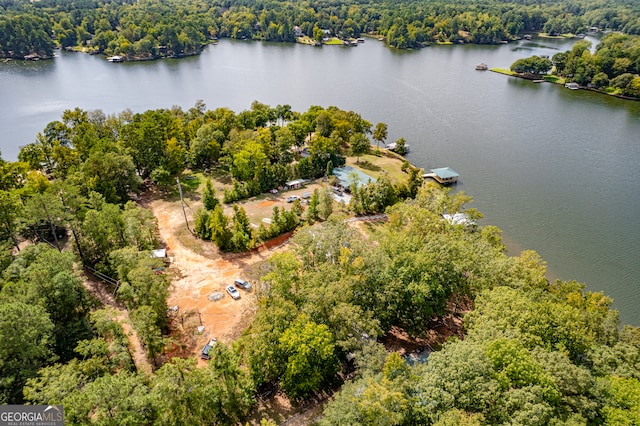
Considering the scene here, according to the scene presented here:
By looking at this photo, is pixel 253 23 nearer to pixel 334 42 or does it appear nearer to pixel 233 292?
pixel 334 42

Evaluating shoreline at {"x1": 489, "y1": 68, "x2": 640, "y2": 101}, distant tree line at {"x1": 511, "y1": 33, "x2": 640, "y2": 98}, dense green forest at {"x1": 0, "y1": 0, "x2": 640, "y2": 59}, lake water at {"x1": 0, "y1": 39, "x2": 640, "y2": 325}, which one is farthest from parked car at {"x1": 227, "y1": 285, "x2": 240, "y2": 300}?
dense green forest at {"x1": 0, "y1": 0, "x2": 640, "y2": 59}

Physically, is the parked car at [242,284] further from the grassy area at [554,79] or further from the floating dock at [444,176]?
the grassy area at [554,79]

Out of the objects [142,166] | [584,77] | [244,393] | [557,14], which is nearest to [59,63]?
[142,166]

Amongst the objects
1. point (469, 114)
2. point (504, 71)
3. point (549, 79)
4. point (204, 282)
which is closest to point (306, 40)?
point (504, 71)

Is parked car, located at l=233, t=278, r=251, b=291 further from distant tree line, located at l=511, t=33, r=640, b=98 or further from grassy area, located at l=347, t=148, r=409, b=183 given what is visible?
distant tree line, located at l=511, t=33, r=640, b=98

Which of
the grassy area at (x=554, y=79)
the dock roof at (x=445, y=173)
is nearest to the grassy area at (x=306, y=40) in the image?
the grassy area at (x=554, y=79)

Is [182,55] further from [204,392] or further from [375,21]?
[204,392]
